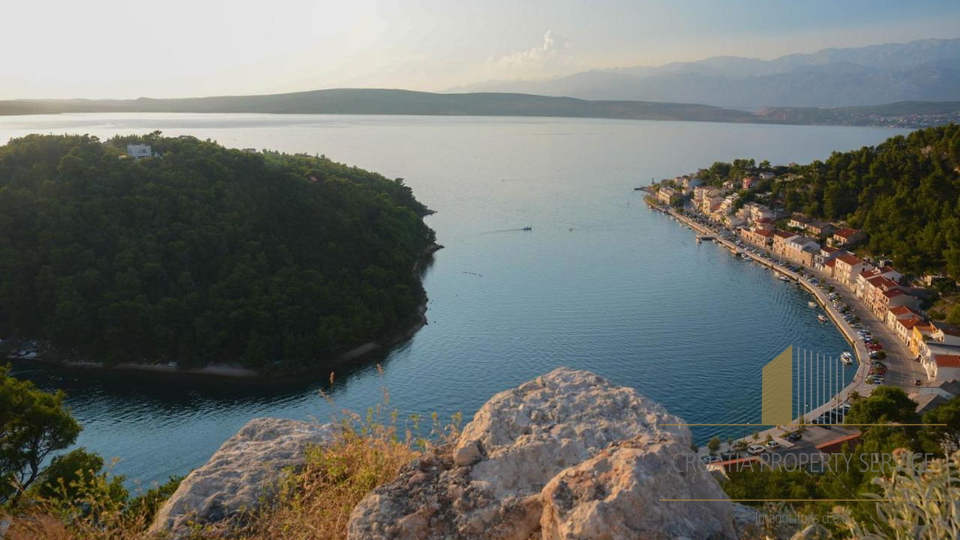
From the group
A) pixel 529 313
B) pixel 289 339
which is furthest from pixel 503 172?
pixel 289 339

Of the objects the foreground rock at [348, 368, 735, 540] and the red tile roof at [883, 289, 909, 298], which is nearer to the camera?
the foreground rock at [348, 368, 735, 540]

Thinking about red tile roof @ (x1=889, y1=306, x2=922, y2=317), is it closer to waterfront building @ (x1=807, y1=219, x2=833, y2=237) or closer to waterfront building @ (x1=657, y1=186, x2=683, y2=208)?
waterfront building @ (x1=807, y1=219, x2=833, y2=237)

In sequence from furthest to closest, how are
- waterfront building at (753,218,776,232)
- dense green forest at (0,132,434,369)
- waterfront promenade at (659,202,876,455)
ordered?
waterfront building at (753,218,776,232)
dense green forest at (0,132,434,369)
waterfront promenade at (659,202,876,455)

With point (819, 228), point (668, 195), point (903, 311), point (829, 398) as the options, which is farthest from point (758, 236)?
point (829, 398)

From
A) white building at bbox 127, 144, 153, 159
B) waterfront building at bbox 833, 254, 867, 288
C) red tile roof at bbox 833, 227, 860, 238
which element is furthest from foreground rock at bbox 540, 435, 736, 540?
red tile roof at bbox 833, 227, 860, 238

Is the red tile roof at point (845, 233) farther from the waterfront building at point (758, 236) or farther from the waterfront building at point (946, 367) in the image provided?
the waterfront building at point (946, 367)

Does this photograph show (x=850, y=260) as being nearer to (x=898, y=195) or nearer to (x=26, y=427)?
(x=898, y=195)
